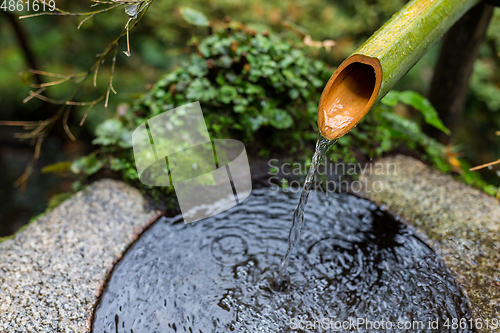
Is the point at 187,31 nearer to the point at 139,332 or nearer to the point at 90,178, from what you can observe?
the point at 90,178

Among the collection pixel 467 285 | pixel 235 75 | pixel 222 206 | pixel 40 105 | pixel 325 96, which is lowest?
pixel 40 105

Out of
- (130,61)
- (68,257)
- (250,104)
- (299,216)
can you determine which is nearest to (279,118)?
(250,104)

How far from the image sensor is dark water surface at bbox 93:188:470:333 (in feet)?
5.67

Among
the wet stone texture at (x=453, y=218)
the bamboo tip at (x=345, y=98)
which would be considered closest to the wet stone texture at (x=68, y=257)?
the bamboo tip at (x=345, y=98)

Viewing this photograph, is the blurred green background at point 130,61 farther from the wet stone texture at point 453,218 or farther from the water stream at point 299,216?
the water stream at point 299,216

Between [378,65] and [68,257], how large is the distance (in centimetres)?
201

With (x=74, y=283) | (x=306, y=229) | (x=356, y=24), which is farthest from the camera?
(x=356, y=24)

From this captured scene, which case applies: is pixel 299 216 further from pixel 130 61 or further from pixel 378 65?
pixel 130 61

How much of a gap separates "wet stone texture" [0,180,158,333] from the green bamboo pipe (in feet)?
4.64

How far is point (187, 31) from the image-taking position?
17.6 feet

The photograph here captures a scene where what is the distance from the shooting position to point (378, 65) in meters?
1.49

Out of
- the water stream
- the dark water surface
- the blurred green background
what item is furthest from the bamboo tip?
the blurred green background

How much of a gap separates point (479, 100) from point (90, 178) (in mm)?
4745

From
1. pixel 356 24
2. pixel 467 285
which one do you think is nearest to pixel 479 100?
pixel 356 24
